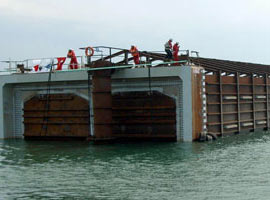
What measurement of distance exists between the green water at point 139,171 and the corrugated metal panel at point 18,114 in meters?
6.06

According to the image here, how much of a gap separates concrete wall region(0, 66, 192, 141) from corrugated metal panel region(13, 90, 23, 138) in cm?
20

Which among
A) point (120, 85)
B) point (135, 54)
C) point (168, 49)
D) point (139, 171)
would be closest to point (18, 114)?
point (120, 85)

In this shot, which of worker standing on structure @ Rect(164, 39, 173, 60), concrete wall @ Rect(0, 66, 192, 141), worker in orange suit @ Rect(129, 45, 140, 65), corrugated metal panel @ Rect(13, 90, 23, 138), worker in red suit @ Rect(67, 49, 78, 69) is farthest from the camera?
corrugated metal panel @ Rect(13, 90, 23, 138)

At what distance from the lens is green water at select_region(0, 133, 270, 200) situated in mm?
14688

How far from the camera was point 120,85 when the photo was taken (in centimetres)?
2992

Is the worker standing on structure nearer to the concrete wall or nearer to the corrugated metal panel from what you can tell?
the concrete wall

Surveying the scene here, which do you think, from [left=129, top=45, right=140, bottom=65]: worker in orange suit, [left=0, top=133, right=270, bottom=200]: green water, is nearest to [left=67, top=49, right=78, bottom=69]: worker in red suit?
[left=129, top=45, right=140, bottom=65]: worker in orange suit

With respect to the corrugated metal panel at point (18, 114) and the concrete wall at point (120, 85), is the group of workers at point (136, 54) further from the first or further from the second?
the corrugated metal panel at point (18, 114)

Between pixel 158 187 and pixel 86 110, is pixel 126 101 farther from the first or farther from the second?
pixel 158 187

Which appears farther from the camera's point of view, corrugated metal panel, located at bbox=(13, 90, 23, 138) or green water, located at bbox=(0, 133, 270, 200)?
corrugated metal panel, located at bbox=(13, 90, 23, 138)

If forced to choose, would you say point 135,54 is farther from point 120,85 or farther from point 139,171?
point 139,171

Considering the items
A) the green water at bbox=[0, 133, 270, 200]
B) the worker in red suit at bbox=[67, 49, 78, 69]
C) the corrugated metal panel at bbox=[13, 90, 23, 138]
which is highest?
the worker in red suit at bbox=[67, 49, 78, 69]

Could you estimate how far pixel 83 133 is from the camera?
1227 inches

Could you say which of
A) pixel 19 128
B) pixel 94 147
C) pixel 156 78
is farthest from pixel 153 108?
pixel 19 128
